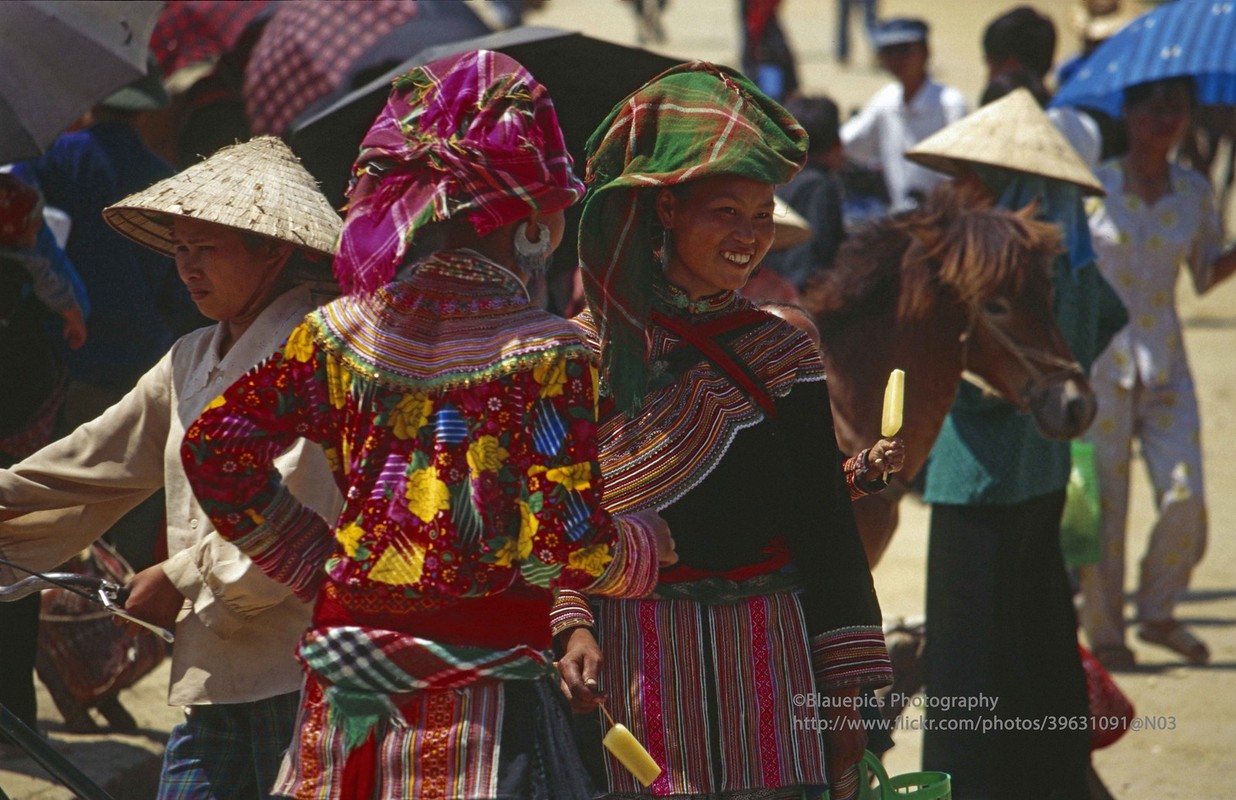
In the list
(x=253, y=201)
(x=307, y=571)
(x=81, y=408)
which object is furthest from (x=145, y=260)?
(x=307, y=571)

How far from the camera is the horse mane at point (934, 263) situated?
15.7 ft

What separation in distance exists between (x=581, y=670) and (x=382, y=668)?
0.43 m

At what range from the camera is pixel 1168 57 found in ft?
23.3

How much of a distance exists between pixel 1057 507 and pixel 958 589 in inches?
16.8

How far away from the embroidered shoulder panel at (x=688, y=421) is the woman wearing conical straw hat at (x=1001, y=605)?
7.10 feet

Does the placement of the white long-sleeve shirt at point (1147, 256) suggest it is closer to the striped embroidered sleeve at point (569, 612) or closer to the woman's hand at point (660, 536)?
the striped embroidered sleeve at point (569, 612)

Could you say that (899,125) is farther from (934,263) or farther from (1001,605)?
(1001,605)

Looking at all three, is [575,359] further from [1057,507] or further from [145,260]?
[145,260]

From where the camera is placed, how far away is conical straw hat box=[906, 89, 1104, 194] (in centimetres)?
534

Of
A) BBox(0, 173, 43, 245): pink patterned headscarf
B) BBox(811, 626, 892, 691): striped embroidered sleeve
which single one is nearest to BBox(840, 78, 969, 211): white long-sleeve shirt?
BBox(0, 173, 43, 245): pink patterned headscarf

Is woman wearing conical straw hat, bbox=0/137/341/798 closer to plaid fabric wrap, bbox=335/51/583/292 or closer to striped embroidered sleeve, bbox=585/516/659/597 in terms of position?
plaid fabric wrap, bbox=335/51/583/292

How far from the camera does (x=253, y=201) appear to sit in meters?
3.07

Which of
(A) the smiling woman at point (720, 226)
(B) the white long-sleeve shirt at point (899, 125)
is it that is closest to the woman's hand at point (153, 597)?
(A) the smiling woman at point (720, 226)

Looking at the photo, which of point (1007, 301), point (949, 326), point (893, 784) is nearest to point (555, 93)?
point (949, 326)
